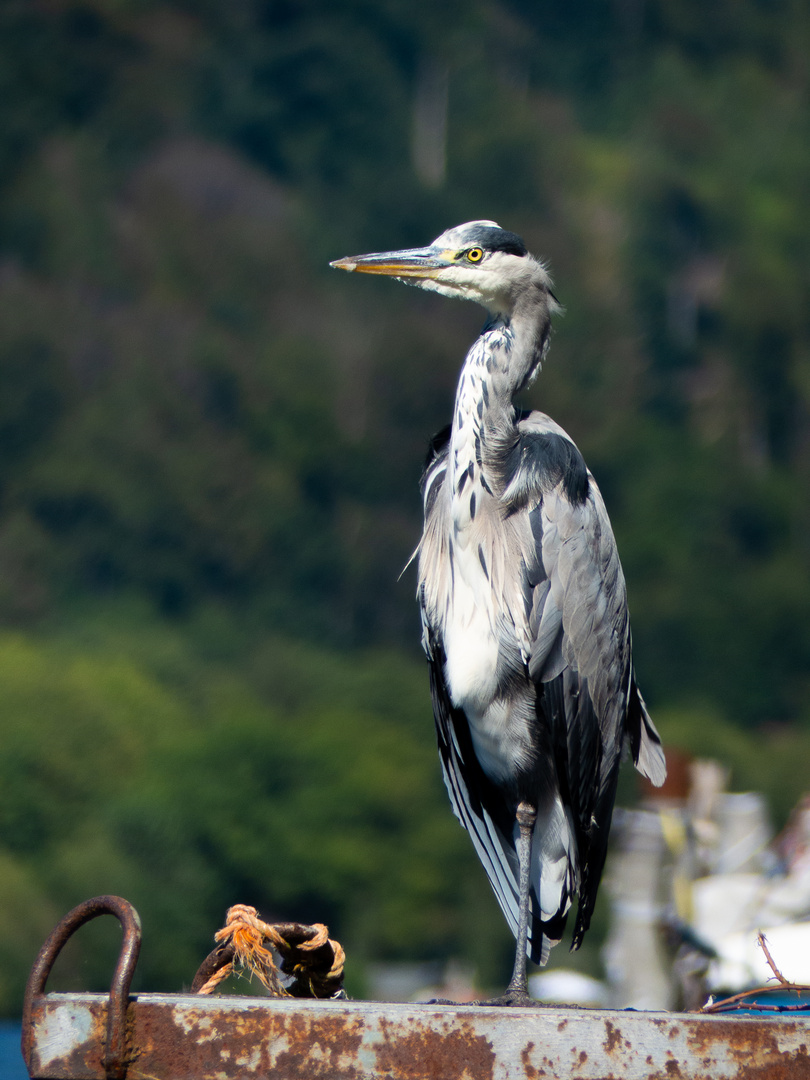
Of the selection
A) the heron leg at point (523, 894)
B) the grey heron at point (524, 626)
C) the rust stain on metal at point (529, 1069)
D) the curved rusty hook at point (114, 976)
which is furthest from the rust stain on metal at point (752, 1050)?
the grey heron at point (524, 626)

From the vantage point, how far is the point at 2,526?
46062 mm

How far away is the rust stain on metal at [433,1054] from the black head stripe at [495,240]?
2.28 metres

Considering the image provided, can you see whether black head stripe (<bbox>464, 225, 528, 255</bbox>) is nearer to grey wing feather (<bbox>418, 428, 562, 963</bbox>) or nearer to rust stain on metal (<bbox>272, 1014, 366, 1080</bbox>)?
grey wing feather (<bbox>418, 428, 562, 963</bbox>)

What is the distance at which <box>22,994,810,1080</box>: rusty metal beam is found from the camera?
6.53ft

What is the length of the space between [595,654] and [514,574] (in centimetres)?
29

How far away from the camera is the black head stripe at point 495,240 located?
385cm

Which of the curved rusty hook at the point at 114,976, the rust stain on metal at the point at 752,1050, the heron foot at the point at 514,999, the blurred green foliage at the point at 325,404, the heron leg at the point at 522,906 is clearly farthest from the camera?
the blurred green foliage at the point at 325,404

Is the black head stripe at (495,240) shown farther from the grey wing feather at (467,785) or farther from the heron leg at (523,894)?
the heron leg at (523,894)

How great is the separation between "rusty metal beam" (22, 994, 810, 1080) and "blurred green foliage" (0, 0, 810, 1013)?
88.4 feet

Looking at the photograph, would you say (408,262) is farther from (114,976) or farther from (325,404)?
(325,404)

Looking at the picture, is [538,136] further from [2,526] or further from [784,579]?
[2,526]

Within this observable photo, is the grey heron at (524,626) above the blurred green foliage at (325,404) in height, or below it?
below

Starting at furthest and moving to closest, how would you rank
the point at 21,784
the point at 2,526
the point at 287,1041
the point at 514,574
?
the point at 2,526 → the point at 21,784 → the point at 514,574 → the point at 287,1041

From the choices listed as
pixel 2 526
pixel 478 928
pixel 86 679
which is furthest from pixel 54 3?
pixel 478 928
